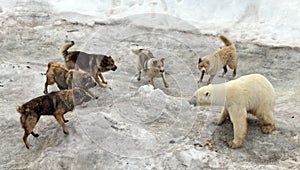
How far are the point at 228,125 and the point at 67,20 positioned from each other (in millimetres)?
7266

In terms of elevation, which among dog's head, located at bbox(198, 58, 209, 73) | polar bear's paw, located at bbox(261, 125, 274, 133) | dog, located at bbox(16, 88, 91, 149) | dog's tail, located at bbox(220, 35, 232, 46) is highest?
dog's tail, located at bbox(220, 35, 232, 46)

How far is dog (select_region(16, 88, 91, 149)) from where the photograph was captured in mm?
6816

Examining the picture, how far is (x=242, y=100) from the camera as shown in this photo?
23.1ft

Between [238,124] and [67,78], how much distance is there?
3.55 metres

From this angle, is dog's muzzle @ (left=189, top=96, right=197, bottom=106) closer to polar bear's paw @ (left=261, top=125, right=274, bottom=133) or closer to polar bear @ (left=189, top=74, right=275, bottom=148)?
polar bear @ (left=189, top=74, right=275, bottom=148)

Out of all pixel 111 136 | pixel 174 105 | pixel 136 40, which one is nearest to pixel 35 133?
pixel 111 136

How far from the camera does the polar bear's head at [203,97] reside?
24.0 ft

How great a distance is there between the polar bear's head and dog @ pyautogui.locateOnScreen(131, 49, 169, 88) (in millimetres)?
2256

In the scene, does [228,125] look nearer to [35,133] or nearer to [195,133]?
[195,133]

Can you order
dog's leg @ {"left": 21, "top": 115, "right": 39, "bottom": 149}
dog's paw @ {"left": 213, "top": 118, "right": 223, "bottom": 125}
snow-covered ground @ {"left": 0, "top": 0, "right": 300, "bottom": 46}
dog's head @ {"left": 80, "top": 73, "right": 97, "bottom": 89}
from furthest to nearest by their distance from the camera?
snow-covered ground @ {"left": 0, "top": 0, "right": 300, "bottom": 46}, dog's head @ {"left": 80, "top": 73, "right": 97, "bottom": 89}, dog's paw @ {"left": 213, "top": 118, "right": 223, "bottom": 125}, dog's leg @ {"left": 21, "top": 115, "right": 39, "bottom": 149}

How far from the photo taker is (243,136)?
6.94 meters

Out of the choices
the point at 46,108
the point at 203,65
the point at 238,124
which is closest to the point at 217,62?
the point at 203,65

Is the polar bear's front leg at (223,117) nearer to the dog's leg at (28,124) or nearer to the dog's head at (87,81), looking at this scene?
the dog's head at (87,81)

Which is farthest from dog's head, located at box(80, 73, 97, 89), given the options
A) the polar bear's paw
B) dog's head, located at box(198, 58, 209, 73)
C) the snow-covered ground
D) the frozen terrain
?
the snow-covered ground
